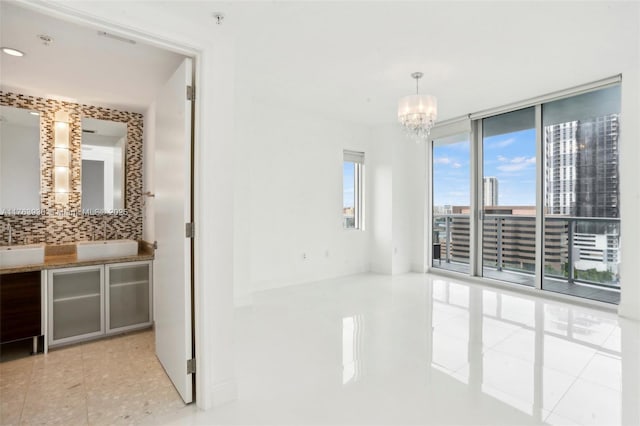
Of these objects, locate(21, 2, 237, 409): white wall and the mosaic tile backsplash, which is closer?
locate(21, 2, 237, 409): white wall

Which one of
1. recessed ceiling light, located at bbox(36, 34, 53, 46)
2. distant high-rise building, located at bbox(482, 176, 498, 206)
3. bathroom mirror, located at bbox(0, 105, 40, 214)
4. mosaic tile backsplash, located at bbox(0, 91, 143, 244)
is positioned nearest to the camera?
recessed ceiling light, located at bbox(36, 34, 53, 46)

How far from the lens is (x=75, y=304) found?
2943 millimetres

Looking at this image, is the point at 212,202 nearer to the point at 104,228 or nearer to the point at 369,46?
the point at 369,46

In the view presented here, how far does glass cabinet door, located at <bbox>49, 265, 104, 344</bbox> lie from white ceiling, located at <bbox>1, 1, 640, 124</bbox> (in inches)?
69.7

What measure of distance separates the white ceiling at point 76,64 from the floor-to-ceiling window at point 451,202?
4.67 meters

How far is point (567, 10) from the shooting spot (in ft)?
7.99

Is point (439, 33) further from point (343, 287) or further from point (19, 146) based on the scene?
point (19, 146)

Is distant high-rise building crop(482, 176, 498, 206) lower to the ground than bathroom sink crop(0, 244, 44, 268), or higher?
higher

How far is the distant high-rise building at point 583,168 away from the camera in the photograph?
392 cm

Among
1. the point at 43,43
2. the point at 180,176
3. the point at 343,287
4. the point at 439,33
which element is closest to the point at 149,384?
the point at 180,176

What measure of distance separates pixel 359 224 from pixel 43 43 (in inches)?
190

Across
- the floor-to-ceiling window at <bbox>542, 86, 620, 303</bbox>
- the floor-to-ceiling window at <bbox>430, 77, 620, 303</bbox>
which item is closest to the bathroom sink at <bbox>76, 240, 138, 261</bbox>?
the floor-to-ceiling window at <bbox>430, 77, 620, 303</bbox>

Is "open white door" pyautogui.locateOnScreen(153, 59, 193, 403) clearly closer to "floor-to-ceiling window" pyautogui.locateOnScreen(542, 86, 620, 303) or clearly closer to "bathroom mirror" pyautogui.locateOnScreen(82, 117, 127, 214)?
"bathroom mirror" pyautogui.locateOnScreen(82, 117, 127, 214)

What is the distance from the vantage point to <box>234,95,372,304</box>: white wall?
157 inches
